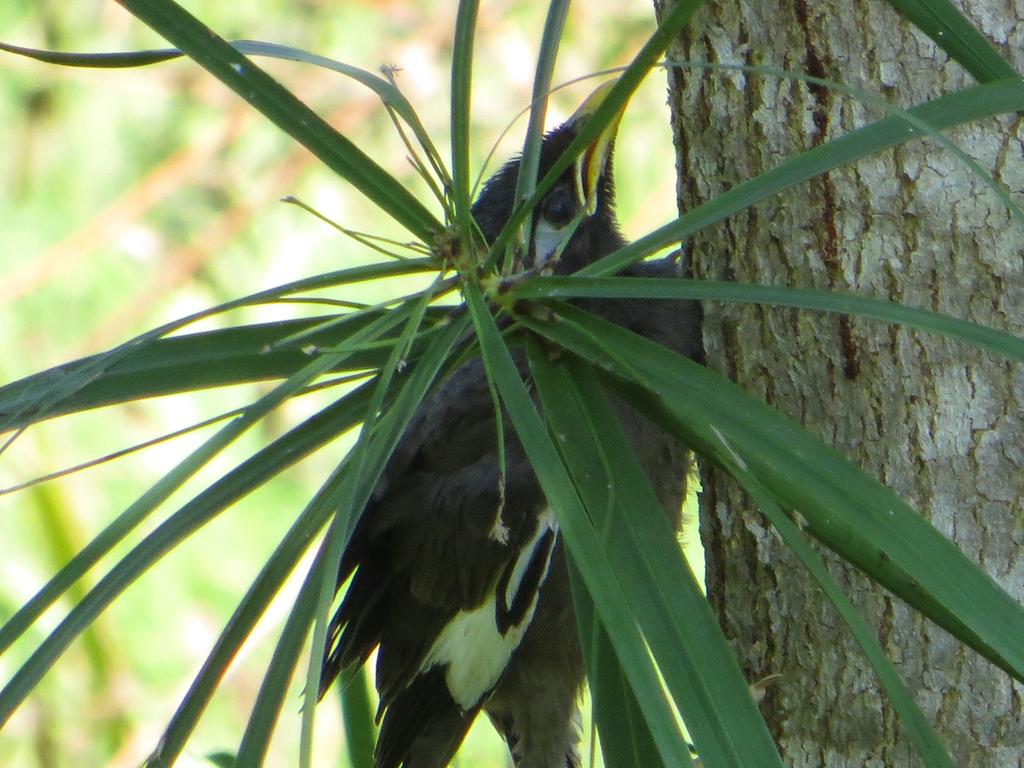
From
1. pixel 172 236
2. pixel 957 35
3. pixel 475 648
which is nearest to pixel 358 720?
pixel 475 648

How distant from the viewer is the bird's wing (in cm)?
179

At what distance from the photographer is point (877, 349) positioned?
1165 millimetres

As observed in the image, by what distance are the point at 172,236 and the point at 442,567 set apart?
9.67 feet

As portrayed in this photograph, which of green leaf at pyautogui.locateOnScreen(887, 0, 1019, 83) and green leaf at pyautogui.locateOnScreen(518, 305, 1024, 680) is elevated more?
green leaf at pyautogui.locateOnScreen(887, 0, 1019, 83)

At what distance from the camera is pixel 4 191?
446 centimetres

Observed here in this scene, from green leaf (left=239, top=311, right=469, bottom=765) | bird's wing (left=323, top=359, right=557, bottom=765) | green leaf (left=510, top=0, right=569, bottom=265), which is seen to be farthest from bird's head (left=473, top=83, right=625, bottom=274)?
green leaf (left=239, top=311, right=469, bottom=765)

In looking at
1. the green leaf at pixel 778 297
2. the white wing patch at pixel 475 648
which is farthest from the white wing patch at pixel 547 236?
the green leaf at pixel 778 297

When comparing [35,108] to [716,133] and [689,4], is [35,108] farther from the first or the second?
[689,4]

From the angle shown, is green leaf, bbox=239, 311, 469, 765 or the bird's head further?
the bird's head

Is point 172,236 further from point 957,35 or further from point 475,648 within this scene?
point 957,35

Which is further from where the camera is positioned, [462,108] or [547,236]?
[547,236]

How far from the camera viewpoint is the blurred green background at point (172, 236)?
12.6ft

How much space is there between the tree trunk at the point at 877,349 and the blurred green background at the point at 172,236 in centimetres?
252

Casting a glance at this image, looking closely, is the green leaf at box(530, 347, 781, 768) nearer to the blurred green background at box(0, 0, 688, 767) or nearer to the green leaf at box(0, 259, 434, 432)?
the green leaf at box(0, 259, 434, 432)
